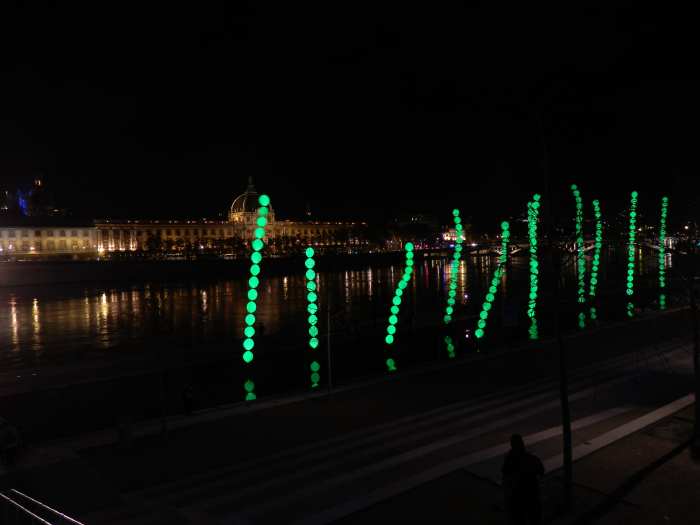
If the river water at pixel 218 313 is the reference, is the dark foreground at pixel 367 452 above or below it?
above

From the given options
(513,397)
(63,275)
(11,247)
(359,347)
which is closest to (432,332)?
(359,347)

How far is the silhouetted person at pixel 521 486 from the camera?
15.5 ft

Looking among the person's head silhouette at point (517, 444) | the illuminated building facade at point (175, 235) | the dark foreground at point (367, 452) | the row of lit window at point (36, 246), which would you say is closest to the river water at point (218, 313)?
the dark foreground at point (367, 452)

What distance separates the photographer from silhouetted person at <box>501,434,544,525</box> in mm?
4726

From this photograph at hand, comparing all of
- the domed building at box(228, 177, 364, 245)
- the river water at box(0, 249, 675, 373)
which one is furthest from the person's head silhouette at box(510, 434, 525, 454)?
the domed building at box(228, 177, 364, 245)

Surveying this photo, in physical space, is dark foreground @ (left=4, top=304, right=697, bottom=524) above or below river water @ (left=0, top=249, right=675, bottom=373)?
above

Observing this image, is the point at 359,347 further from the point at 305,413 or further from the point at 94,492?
the point at 94,492

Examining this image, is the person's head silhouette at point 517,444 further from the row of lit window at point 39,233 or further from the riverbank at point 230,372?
the row of lit window at point 39,233

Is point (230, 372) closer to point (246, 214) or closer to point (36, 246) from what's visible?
point (36, 246)

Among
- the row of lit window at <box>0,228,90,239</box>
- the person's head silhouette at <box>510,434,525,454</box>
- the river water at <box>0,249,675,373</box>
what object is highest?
the row of lit window at <box>0,228,90,239</box>

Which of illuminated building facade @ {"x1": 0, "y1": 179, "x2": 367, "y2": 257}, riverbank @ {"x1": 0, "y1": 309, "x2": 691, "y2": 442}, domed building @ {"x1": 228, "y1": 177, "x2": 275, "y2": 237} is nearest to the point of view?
riverbank @ {"x1": 0, "y1": 309, "x2": 691, "y2": 442}

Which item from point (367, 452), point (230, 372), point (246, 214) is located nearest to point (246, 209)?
point (246, 214)

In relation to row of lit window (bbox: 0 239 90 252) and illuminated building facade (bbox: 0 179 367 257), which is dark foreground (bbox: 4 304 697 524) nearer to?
illuminated building facade (bbox: 0 179 367 257)

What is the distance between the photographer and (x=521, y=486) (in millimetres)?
4730
